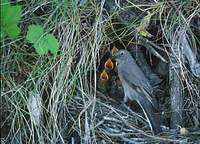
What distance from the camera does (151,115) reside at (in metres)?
3.11

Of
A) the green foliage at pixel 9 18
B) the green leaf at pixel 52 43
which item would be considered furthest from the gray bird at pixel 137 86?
the green foliage at pixel 9 18

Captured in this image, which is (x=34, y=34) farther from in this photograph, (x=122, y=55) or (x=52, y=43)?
(x=122, y=55)

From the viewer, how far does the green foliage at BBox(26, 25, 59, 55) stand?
111 inches

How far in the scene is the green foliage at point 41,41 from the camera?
282 centimetres

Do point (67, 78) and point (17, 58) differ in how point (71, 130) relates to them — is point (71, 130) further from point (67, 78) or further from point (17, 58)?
point (17, 58)

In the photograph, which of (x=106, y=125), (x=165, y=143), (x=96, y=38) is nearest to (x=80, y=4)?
(x=96, y=38)

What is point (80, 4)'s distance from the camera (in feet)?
10.3

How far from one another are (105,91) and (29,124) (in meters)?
0.70

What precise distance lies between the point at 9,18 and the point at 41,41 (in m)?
0.24

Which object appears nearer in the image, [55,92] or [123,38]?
[55,92]

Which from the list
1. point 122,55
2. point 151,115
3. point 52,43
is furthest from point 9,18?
point 151,115

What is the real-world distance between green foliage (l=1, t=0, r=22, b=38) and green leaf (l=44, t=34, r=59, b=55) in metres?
0.19

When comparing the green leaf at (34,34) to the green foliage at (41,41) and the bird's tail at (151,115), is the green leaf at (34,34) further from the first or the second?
the bird's tail at (151,115)

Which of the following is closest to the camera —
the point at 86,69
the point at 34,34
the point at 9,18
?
the point at 9,18
